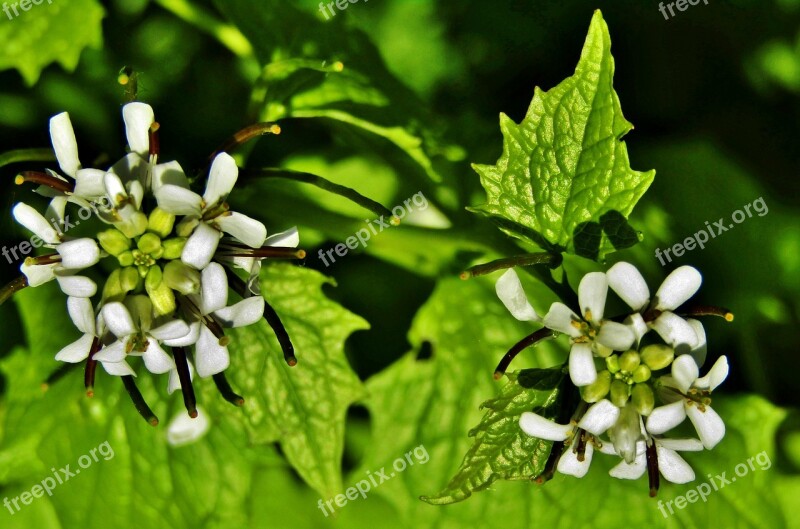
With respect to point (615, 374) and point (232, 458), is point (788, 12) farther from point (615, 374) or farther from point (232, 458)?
point (232, 458)

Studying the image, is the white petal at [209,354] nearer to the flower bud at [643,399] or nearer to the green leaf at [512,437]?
the green leaf at [512,437]

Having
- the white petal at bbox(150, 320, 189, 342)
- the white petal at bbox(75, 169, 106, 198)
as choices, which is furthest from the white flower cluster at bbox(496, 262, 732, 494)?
the white petal at bbox(75, 169, 106, 198)

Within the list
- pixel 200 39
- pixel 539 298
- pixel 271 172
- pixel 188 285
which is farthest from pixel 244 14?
pixel 539 298

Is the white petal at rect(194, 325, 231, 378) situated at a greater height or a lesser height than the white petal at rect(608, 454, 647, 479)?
greater

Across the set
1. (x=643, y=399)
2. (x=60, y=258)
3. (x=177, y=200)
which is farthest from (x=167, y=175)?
(x=643, y=399)

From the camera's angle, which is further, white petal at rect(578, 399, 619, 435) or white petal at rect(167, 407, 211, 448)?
white petal at rect(167, 407, 211, 448)

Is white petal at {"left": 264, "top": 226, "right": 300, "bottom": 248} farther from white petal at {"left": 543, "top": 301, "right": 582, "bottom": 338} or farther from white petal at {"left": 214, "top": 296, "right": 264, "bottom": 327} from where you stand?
white petal at {"left": 543, "top": 301, "right": 582, "bottom": 338}

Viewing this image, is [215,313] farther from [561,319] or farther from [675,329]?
[675,329]
